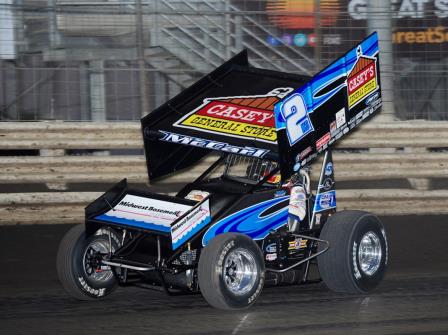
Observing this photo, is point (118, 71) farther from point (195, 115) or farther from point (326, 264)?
point (326, 264)

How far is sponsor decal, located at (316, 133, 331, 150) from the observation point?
7766 millimetres

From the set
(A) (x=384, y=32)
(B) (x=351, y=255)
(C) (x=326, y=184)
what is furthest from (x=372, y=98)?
(A) (x=384, y=32)

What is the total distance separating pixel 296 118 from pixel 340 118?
612 mm

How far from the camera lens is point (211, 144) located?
7.88 m

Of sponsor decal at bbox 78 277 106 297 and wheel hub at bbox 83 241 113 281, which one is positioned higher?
wheel hub at bbox 83 241 113 281

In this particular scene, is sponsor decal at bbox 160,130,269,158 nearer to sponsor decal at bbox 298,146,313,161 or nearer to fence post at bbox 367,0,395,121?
sponsor decal at bbox 298,146,313,161

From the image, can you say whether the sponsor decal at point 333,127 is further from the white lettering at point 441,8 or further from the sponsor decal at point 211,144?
the white lettering at point 441,8

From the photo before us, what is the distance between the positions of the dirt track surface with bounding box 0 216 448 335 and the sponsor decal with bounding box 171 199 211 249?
525mm

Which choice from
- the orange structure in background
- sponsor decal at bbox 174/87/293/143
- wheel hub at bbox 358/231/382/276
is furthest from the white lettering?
wheel hub at bbox 358/231/382/276

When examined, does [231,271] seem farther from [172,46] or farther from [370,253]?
[172,46]

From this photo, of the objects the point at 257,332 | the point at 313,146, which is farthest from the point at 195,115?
the point at 257,332

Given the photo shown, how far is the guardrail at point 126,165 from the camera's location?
11.4 metres

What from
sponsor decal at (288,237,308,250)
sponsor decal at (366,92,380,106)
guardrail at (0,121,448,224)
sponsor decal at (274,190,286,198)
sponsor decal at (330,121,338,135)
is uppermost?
sponsor decal at (366,92,380,106)

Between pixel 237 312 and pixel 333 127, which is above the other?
pixel 333 127
